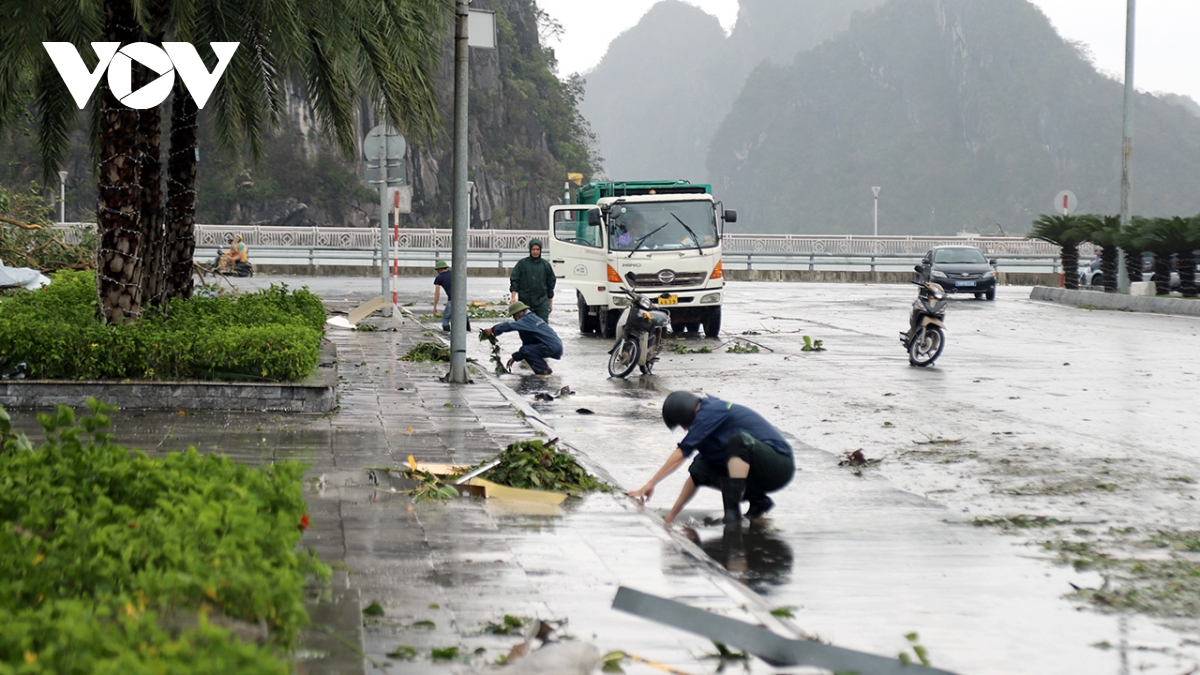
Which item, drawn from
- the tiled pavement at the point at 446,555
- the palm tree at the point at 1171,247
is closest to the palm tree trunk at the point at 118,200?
the tiled pavement at the point at 446,555

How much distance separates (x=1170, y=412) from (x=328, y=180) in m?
78.2

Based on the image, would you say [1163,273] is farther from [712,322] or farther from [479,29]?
[479,29]

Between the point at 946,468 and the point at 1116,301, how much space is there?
24.7 m

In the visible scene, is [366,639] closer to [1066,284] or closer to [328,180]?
[1066,284]

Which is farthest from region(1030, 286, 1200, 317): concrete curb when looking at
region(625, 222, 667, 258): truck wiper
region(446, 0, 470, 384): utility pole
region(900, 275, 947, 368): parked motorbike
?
region(446, 0, 470, 384): utility pole

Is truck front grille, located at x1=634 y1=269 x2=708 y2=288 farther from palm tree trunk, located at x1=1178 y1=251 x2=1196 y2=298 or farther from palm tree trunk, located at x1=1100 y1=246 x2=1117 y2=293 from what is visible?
palm tree trunk, located at x1=1100 y1=246 x2=1117 y2=293

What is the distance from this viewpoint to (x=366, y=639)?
4.94 m

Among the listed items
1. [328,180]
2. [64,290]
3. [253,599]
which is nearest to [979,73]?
[328,180]

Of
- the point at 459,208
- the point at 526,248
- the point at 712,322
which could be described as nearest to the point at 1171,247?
the point at 712,322

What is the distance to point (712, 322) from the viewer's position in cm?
2253

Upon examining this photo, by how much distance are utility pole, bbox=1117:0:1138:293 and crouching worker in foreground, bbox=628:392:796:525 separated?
28479 mm

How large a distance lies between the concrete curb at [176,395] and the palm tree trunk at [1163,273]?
86.9 ft

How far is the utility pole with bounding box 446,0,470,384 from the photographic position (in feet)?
46.1

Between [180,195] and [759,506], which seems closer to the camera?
[759,506]
